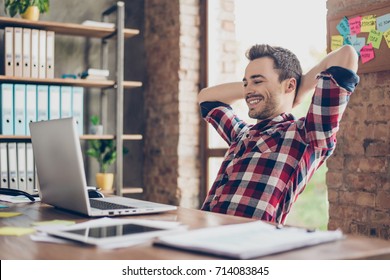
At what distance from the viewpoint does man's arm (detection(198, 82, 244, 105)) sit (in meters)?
2.43

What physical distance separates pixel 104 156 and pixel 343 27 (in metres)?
1.84

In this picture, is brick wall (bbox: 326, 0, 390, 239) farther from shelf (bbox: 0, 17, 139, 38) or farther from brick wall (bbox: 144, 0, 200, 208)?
shelf (bbox: 0, 17, 139, 38)

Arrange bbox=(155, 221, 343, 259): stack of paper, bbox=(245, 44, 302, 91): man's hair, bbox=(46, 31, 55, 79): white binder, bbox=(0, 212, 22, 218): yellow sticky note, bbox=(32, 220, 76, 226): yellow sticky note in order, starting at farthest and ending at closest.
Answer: bbox=(46, 31, 55, 79): white binder → bbox=(245, 44, 302, 91): man's hair → bbox=(0, 212, 22, 218): yellow sticky note → bbox=(32, 220, 76, 226): yellow sticky note → bbox=(155, 221, 343, 259): stack of paper

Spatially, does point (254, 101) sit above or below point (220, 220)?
above

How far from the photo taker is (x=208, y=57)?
145 inches

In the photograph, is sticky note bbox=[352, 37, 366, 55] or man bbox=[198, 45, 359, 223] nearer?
man bbox=[198, 45, 359, 223]

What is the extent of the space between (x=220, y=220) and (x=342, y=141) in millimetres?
1131

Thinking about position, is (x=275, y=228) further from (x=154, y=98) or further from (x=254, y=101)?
(x=154, y=98)

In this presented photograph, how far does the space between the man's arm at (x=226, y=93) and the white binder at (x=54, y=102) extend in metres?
1.24

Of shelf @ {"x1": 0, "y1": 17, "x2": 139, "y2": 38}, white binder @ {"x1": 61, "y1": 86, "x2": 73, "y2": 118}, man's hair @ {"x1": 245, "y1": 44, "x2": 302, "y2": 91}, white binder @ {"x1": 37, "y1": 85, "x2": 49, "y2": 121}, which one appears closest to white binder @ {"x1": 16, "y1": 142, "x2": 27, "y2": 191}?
white binder @ {"x1": 37, "y1": 85, "x2": 49, "y2": 121}

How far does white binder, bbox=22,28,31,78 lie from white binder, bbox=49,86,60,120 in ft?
0.55

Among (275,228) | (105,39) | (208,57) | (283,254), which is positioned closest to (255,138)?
(275,228)
